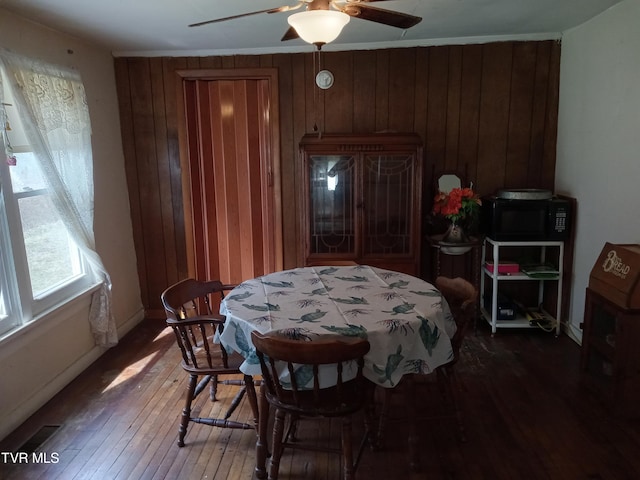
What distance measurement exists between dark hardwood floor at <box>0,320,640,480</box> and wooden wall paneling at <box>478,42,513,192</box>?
4.86 ft

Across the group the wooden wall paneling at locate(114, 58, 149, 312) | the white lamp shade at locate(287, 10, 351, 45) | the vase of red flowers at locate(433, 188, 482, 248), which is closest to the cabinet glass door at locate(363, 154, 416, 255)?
the vase of red flowers at locate(433, 188, 482, 248)

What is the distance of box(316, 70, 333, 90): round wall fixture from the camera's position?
144 inches

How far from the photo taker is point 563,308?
3.62 metres

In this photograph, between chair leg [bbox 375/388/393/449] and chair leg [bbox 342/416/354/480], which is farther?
chair leg [bbox 375/388/393/449]

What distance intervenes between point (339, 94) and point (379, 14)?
5.94 ft

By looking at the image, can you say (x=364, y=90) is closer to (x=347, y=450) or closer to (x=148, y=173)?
(x=148, y=173)

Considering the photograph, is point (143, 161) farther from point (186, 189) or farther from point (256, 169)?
point (256, 169)

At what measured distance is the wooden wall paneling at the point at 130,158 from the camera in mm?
3764

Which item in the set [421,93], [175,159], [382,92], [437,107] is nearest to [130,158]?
[175,159]

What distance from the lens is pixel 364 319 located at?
1.99 meters

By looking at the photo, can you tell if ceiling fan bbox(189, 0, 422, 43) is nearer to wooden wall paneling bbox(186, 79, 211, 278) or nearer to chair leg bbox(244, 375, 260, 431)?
chair leg bbox(244, 375, 260, 431)

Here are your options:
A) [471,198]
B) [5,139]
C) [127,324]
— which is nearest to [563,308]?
[471,198]

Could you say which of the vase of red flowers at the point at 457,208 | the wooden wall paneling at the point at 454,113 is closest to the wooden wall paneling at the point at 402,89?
the wooden wall paneling at the point at 454,113

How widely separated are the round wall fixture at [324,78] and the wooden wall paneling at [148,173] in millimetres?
1380
